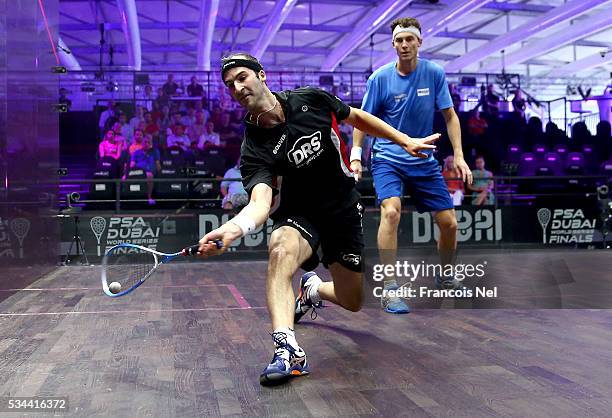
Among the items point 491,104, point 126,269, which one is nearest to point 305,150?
point 126,269

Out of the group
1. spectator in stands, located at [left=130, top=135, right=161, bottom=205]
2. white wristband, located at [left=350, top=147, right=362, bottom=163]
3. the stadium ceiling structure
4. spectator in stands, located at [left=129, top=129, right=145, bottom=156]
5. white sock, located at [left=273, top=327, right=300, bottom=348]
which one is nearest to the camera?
Result: white sock, located at [left=273, top=327, right=300, bottom=348]

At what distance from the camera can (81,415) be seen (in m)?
1.49

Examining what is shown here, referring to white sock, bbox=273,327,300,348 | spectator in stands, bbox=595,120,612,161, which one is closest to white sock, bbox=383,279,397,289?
white sock, bbox=273,327,300,348

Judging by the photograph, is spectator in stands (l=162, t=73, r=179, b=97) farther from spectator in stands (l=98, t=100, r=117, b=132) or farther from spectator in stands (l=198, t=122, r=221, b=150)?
spectator in stands (l=198, t=122, r=221, b=150)

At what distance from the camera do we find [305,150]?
2066mm

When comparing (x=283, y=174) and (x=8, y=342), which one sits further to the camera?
(x=8, y=342)

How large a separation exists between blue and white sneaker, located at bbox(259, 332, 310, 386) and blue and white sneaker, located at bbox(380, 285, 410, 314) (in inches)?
42.9

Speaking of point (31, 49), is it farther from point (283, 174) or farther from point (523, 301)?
point (523, 301)

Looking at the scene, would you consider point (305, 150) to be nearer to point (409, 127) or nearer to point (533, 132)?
point (409, 127)

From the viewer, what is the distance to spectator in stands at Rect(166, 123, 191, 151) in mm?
9263

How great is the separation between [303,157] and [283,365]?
0.70m

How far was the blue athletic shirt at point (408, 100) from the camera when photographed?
3115mm

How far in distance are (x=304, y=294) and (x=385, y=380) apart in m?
1.00

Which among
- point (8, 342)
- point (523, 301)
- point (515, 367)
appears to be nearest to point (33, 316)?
point (8, 342)
